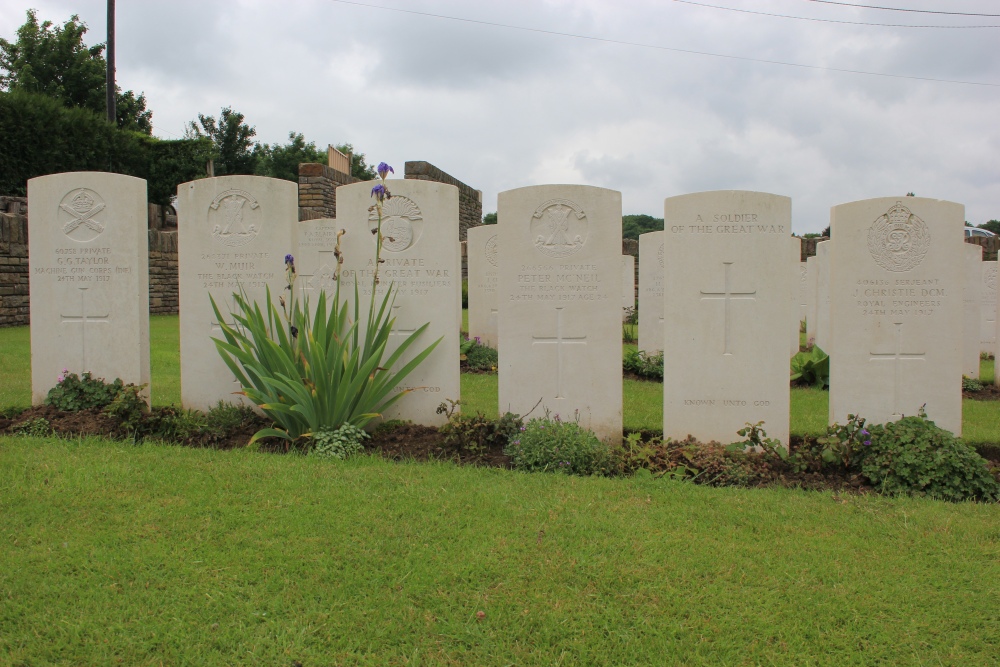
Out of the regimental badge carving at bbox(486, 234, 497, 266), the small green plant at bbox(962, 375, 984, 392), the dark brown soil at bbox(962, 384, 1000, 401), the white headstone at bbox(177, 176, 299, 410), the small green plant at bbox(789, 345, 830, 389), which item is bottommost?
the dark brown soil at bbox(962, 384, 1000, 401)

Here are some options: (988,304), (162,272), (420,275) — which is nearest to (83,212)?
(420,275)

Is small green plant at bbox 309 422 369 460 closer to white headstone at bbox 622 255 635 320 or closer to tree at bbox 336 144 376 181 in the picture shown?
white headstone at bbox 622 255 635 320

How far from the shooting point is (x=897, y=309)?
463 cm

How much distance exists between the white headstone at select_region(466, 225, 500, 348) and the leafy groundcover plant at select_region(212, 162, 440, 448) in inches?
184

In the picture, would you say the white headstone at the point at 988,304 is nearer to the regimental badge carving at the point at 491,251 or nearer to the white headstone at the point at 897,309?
the white headstone at the point at 897,309

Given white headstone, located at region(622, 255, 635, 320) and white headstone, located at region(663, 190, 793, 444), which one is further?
white headstone, located at region(622, 255, 635, 320)

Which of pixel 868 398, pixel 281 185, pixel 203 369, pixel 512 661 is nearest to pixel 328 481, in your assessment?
pixel 512 661

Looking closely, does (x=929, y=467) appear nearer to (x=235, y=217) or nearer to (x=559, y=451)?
(x=559, y=451)

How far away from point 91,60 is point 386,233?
24890mm

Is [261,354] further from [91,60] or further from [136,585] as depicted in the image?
[91,60]

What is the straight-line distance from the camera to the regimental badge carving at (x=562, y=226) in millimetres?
4785

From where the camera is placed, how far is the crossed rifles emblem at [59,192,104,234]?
17.5ft

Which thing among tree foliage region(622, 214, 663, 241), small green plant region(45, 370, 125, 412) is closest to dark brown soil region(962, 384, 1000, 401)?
small green plant region(45, 370, 125, 412)

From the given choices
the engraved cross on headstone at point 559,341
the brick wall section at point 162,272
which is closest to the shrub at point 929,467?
the engraved cross on headstone at point 559,341
